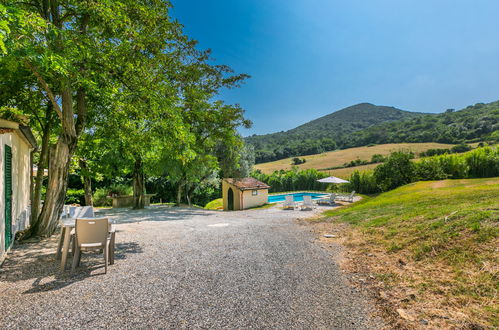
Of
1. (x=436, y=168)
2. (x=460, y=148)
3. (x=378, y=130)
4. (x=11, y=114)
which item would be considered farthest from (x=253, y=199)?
(x=378, y=130)

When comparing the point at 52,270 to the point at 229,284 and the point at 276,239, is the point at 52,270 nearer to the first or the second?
the point at 229,284

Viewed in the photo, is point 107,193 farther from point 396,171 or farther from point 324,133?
point 324,133

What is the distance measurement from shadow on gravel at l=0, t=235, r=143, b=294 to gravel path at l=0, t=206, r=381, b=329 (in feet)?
0.05

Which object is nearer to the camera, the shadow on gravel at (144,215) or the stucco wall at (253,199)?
the shadow on gravel at (144,215)

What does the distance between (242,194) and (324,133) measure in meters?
73.5

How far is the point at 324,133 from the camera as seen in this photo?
89.9 m

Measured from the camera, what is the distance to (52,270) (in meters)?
4.48

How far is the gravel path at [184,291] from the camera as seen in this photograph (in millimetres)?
2971

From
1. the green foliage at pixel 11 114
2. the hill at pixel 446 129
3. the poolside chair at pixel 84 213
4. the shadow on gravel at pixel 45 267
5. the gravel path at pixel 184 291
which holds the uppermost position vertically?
the hill at pixel 446 129

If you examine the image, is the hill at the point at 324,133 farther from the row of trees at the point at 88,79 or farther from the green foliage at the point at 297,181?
the row of trees at the point at 88,79

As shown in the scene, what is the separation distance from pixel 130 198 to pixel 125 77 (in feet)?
49.8

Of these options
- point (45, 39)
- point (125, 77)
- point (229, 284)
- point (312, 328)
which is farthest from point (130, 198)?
point (312, 328)

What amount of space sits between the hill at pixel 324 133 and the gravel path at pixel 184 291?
186 feet

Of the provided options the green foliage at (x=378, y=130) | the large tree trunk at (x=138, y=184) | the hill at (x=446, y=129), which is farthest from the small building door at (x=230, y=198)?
the hill at (x=446, y=129)
